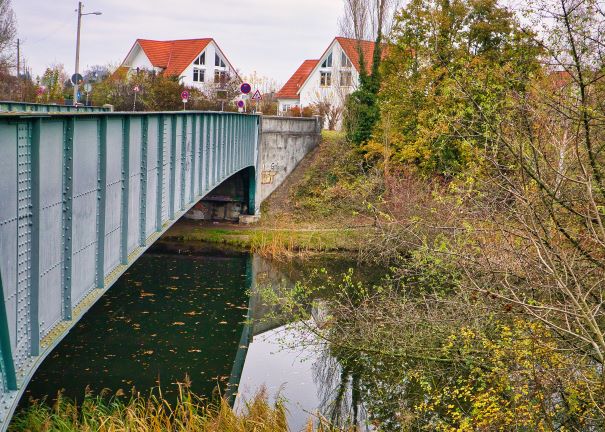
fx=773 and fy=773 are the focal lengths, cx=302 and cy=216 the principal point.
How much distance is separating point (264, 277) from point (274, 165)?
13.3 metres

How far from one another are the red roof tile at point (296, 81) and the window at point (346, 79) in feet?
56.3

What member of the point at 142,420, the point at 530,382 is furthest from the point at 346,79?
the point at 530,382

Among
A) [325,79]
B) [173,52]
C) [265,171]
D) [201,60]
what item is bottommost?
[265,171]

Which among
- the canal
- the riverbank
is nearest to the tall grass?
the canal

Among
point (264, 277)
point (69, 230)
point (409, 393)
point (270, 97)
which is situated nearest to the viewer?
point (69, 230)

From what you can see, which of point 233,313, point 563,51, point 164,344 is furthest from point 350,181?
point 563,51

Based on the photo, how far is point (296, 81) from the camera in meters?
66.4

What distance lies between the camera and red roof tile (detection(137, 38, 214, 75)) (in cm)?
6538

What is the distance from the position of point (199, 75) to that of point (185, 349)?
171 ft

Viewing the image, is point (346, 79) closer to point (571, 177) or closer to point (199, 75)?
point (199, 75)

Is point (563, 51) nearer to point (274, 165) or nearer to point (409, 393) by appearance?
point (409, 393)

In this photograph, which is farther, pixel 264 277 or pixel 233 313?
pixel 264 277

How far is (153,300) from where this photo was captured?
2191 cm

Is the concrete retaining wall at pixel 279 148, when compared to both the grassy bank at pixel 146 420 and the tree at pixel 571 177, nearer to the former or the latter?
the grassy bank at pixel 146 420
